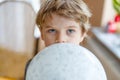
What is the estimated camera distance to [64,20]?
57 centimetres

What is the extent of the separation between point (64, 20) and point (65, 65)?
0.82 ft

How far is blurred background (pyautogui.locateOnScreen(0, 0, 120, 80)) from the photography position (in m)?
1.55

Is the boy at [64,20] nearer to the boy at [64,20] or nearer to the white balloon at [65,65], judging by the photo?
the boy at [64,20]

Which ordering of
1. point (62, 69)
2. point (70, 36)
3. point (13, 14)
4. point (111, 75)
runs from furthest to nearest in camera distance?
point (13, 14) < point (111, 75) < point (70, 36) < point (62, 69)

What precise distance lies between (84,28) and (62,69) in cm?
30

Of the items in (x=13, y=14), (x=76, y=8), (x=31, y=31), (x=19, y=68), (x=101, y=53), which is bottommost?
(x=19, y=68)

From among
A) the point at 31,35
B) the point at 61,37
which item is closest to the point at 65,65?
the point at 61,37

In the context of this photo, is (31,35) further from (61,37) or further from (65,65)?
(65,65)

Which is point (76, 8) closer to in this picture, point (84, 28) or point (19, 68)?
point (84, 28)

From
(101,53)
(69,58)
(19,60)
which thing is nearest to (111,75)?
(101,53)

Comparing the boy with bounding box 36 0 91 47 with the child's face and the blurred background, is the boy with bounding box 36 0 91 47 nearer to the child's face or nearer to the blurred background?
the child's face

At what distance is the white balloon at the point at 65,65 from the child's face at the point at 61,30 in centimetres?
20

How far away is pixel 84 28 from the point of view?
0.62 metres

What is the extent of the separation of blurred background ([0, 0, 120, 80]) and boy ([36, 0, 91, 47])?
0.91 metres
